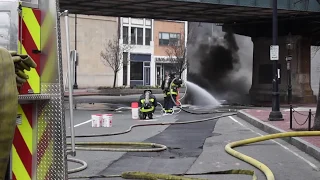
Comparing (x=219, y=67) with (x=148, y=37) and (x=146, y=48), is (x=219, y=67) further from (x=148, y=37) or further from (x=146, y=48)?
(x=148, y=37)

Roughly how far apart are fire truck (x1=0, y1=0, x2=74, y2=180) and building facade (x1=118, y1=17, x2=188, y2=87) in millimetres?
51534

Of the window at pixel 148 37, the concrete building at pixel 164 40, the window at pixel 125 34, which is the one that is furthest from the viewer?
the concrete building at pixel 164 40

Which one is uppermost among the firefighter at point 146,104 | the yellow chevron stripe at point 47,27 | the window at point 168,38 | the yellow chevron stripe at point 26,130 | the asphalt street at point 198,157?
the window at point 168,38

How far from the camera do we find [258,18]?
97.9 ft

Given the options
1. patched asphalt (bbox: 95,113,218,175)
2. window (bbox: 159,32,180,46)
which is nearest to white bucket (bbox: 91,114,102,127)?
patched asphalt (bbox: 95,113,218,175)

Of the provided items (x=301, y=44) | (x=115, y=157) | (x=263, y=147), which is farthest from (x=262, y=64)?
(x=115, y=157)

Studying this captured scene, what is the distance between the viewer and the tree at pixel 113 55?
49719 mm

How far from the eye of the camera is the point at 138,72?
59.1 metres

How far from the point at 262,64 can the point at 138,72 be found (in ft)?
94.8

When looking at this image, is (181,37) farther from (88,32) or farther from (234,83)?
(234,83)

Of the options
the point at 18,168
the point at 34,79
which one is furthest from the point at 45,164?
the point at 34,79

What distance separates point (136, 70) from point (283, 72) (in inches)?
1190

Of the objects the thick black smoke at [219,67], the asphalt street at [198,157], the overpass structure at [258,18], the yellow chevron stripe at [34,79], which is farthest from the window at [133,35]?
the yellow chevron stripe at [34,79]

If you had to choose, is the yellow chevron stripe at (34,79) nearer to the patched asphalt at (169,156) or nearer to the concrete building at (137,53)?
the patched asphalt at (169,156)
